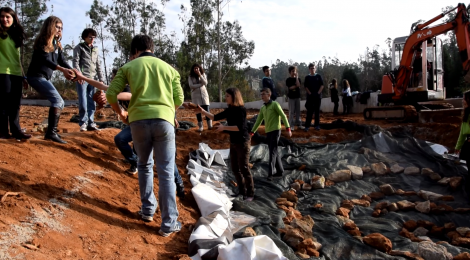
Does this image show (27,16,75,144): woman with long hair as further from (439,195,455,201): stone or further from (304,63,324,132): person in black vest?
(304,63,324,132): person in black vest

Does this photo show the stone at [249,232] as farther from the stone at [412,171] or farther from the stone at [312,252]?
the stone at [412,171]

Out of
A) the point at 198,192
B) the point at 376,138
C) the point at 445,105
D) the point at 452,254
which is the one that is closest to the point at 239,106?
the point at 198,192

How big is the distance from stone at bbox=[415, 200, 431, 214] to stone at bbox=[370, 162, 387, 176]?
1433 millimetres

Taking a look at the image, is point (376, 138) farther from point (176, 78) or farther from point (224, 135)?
point (176, 78)

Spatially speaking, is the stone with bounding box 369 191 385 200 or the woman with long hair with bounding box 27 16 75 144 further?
the stone with bounding box 369 191 385 200

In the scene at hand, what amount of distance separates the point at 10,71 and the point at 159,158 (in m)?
2.59

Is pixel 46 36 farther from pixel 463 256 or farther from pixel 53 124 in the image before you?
pixel 463 256

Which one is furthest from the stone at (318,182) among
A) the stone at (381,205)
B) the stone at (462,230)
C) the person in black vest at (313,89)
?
the person in black vest at (313,89)

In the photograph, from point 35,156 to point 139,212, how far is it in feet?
5.01

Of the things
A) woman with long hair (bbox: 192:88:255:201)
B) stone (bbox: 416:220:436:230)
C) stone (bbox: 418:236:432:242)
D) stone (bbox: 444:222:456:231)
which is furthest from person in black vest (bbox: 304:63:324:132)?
stone (bbox: 418:236:432:242)

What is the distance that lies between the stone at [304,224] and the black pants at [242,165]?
1.13 metres

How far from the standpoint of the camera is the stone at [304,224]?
433cm

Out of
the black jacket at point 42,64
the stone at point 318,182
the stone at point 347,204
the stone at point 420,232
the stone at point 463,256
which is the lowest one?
the stone at point 420,232

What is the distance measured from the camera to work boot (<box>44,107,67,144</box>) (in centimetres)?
490
